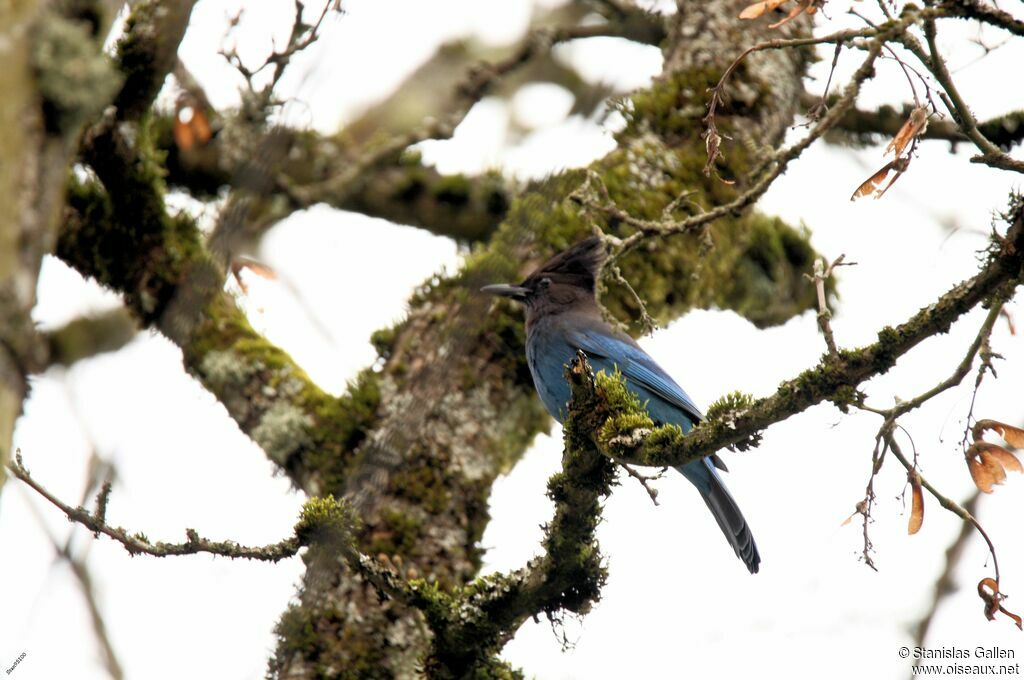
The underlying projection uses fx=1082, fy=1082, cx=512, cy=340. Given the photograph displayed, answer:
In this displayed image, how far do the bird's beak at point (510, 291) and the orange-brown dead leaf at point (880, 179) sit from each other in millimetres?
2112

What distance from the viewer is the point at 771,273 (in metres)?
5.90

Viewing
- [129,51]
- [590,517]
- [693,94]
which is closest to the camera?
[590,517]

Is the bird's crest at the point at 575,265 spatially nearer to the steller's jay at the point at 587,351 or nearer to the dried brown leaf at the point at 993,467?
the steller's jay at the point at 587,351

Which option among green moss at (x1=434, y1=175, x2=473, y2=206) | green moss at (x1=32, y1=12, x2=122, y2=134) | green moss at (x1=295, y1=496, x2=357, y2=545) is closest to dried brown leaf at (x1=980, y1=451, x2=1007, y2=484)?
green moss at (x1=295, y1=496, x2=357, y2=545)

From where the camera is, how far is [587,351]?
17.3ft

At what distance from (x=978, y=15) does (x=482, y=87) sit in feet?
10.9

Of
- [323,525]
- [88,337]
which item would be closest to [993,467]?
[323,525]

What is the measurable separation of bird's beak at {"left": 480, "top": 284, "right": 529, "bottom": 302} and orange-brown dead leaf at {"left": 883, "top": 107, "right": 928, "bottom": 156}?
7.32 feet

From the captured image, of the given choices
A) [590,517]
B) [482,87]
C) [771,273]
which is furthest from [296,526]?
[771,273]

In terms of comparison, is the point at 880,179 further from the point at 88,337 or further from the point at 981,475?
the point at 88,337

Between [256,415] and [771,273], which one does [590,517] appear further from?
[771,273]

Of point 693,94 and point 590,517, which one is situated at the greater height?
point 693,94

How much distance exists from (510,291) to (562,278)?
37cm

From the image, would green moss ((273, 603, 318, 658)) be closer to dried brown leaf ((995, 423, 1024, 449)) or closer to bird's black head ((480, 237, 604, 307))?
bird's black head ((480, 237, 604, 307))
